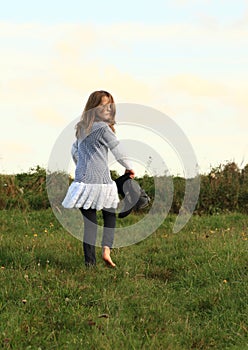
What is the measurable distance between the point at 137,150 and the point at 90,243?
50.3 inches

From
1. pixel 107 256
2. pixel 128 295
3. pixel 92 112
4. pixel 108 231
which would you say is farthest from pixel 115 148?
pixel 128 295

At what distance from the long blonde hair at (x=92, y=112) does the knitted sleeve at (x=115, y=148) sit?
206mm

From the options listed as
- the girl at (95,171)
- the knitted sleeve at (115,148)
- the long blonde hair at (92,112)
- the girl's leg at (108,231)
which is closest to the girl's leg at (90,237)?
the girl at (95,171)

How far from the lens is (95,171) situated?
6637 mm

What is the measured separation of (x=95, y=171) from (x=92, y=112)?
69 centimetres

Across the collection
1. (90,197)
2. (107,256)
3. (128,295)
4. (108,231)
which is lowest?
(128,295)

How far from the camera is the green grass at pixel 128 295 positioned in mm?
4762

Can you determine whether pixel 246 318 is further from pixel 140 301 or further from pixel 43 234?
pixel 43 234

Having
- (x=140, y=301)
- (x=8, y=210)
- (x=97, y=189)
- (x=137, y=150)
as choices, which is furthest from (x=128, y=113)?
(x=8, y=210)

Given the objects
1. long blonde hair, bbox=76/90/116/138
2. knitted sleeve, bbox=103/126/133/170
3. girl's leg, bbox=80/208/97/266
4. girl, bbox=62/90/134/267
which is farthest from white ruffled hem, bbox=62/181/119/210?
long blonde hair, bbox=76/90/116/138

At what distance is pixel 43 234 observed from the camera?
902 centimetres

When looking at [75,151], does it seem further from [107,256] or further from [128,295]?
[128,295]

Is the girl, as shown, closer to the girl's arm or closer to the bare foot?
the bare foot

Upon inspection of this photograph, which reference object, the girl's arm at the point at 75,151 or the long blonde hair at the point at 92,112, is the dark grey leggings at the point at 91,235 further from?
the long blonde hair at the point at 92,112
